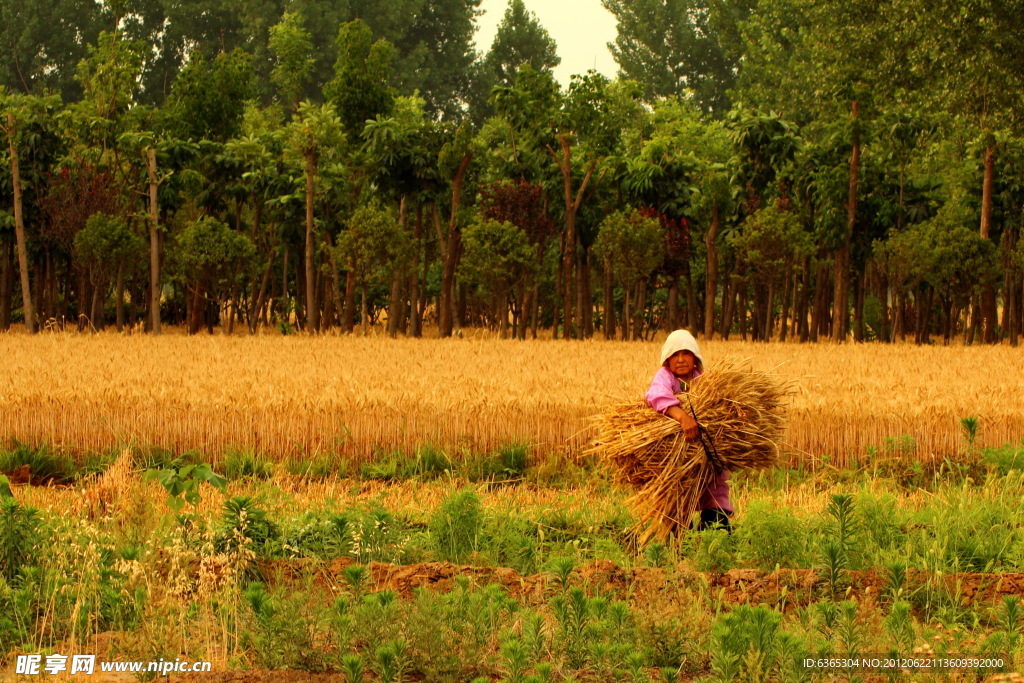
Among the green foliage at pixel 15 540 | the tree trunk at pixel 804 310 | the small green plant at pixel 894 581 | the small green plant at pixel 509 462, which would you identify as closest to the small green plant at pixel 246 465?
the small green plant at pixel 509 462

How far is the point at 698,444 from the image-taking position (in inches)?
282

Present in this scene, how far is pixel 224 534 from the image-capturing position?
21.4ft

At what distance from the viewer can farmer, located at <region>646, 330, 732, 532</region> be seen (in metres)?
7.20

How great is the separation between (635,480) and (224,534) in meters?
2.63

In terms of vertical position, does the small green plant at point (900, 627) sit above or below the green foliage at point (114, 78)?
below

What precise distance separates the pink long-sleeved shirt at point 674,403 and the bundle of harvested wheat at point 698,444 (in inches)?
4.0

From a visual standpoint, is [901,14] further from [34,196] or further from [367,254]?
[34,196]

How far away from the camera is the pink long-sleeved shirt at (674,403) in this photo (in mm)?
7188

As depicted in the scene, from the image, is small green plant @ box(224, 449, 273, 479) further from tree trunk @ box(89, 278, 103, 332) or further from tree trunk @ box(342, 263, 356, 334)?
tree trunk @ box(89, 278, 103, 332)

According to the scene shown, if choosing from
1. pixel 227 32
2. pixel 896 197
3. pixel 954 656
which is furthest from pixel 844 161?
pixel 227 32

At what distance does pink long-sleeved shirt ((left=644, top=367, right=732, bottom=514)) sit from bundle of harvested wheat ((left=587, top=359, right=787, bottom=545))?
0.10m

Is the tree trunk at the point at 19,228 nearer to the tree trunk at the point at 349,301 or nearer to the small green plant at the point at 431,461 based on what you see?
the tree trunk at the point at 349,301

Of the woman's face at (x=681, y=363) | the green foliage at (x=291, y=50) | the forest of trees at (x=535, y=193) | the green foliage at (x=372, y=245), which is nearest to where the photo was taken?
the woman's face at (x=681, y=363)

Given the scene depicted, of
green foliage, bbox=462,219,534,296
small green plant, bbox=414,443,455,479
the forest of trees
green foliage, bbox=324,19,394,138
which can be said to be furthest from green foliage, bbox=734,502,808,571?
green foliage, bbox=324,19,394,138
